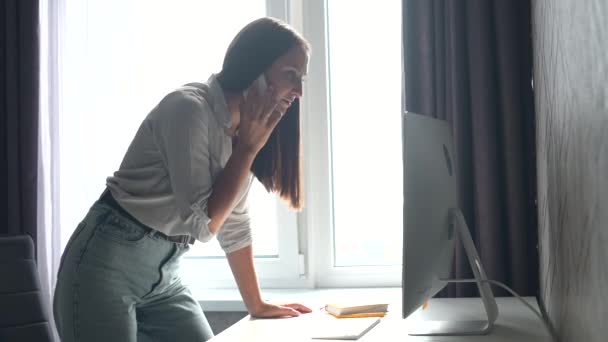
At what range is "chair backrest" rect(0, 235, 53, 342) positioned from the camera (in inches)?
82.7

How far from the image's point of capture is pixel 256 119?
5.27 feet

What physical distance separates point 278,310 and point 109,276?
415 mm

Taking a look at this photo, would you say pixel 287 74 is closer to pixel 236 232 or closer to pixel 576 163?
pixel 236 232

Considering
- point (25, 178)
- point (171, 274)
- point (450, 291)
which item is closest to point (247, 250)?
point (171, 274)

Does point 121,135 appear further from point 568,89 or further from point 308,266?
point 568,89

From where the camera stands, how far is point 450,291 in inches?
86.0

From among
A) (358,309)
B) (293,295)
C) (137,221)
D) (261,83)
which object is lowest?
(293,295)

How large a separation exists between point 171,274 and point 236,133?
0.39 m

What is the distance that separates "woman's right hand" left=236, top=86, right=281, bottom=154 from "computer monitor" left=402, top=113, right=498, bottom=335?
15.4 inches

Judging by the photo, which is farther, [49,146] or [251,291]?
[49,146]

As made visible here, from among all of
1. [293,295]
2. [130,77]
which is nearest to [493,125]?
[293,295]

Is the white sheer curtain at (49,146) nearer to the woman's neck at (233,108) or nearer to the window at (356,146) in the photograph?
the window at (356,146)

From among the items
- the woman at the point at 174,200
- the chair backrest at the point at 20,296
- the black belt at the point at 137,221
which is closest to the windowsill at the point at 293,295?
the chair backrest at the point at 20,296

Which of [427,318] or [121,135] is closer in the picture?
[427,318]
